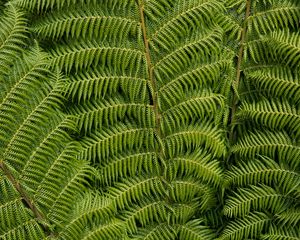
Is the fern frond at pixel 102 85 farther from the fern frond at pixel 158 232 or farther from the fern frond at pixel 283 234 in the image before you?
the fern frond at pixel 283 234

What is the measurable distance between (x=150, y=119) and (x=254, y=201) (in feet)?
2.73

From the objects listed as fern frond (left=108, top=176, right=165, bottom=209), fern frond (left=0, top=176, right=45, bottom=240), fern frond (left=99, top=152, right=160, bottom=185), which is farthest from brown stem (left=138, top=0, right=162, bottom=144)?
fern frond (left=0, top=176, right=45, bottom=240)

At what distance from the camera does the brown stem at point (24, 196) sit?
7.01ft

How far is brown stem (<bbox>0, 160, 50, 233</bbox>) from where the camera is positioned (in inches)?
84.1

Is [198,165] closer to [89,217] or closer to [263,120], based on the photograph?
[263,120]

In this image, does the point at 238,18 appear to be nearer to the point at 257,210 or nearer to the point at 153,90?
the point at 153,90

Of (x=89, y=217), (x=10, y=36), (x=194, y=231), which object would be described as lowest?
(x=194, y=231)

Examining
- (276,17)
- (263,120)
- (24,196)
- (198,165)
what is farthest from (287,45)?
(24,196)

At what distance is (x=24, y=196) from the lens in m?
2.19

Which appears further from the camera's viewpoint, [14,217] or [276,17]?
[276,17]

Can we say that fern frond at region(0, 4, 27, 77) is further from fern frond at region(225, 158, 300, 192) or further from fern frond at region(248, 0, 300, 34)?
fern frond at region(225, 158, 300, 192)

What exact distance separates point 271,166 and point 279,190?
0.17 metres

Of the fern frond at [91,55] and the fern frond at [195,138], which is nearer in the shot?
the fern frond at [91,55]

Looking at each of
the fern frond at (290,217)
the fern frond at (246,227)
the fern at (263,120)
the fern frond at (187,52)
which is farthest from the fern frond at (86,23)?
the fern frond at (290,217)
